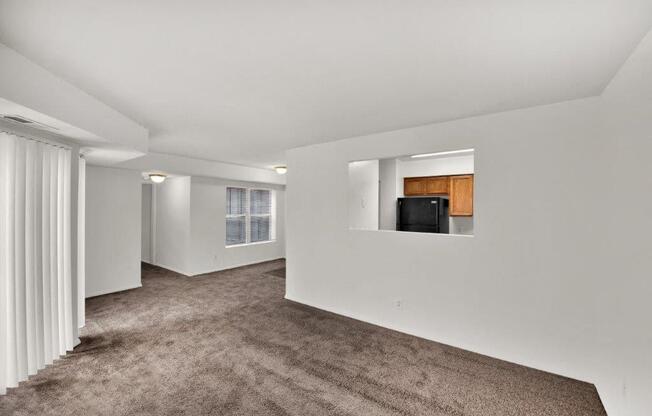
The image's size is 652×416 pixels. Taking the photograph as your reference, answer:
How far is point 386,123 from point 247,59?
1846 millimetres

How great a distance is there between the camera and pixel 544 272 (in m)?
2.66

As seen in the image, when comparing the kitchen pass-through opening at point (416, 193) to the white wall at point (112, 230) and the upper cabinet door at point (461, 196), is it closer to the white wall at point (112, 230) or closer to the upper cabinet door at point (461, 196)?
the upper cabinet door at point (461, 196)

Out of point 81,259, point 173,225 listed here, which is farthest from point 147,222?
point 81,259

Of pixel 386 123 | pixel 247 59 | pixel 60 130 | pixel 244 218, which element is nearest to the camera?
pixel 247 59

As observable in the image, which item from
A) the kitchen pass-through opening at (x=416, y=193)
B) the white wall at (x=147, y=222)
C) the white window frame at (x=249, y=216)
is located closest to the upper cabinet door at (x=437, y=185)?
the kitchen pass-through opening at (x=416, y=193)

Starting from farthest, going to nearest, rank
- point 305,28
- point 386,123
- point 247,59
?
point 386,123, point 247,59, point 305,28

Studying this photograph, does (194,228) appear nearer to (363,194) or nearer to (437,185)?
(363,194)

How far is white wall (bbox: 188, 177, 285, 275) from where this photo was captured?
21.1 ft

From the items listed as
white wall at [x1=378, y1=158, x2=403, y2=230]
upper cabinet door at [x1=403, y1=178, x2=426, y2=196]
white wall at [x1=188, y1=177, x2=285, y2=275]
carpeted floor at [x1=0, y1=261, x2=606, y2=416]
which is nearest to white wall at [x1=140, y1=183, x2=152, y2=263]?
white wall at [x1=188, y1=177, x2=285, y2=275]

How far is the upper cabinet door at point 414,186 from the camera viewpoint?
5.45m

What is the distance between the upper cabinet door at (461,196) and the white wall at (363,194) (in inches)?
52.5

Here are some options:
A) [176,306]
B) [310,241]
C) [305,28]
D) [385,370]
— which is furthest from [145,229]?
[305,28]

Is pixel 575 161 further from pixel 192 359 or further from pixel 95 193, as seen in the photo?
pixel 95 193

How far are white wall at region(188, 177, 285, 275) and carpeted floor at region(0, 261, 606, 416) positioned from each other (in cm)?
259
